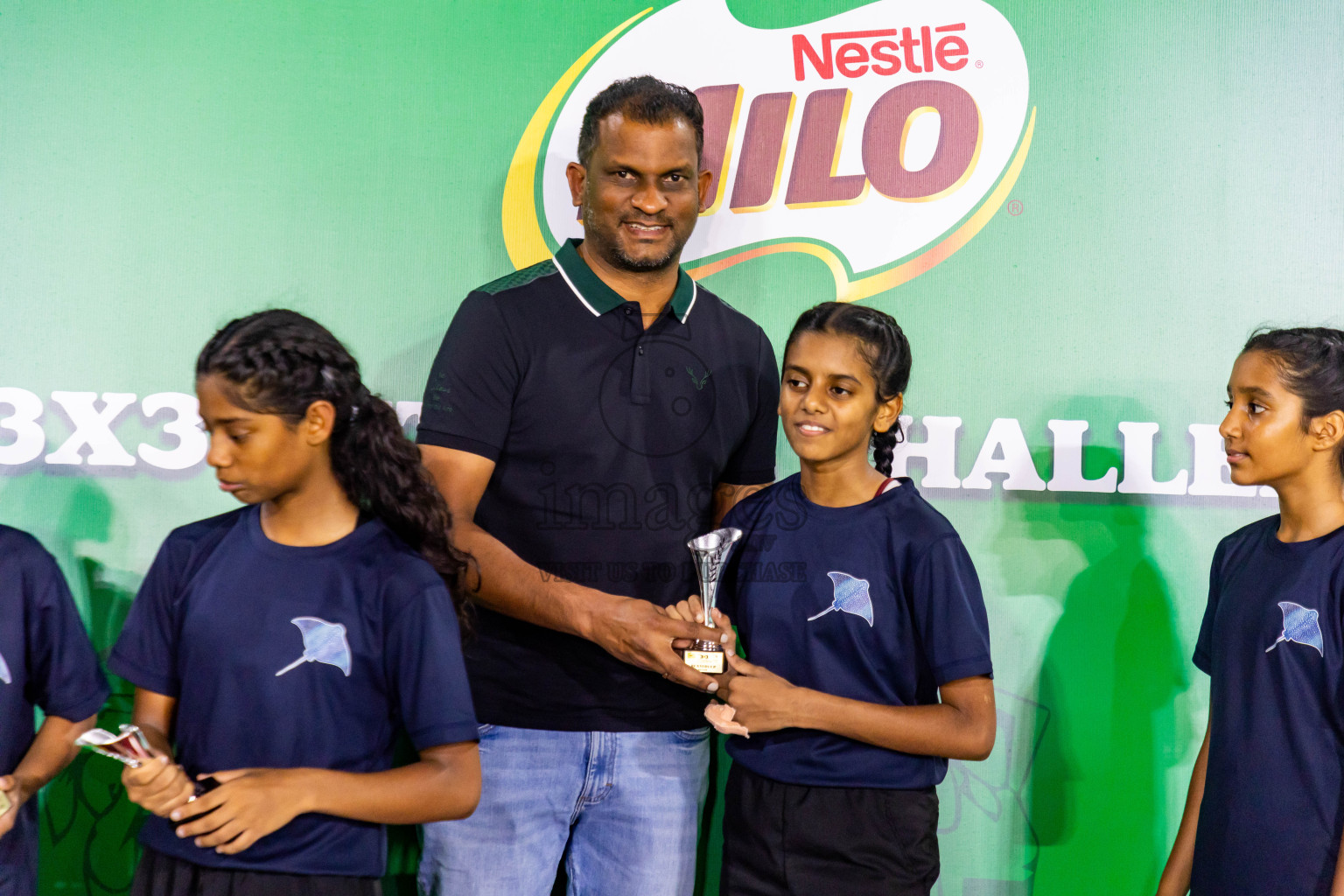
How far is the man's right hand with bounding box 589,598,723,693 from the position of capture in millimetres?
1754

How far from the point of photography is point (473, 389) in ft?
6.36

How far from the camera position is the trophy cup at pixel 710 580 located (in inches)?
68.0

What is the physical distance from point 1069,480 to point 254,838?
73.1 inches

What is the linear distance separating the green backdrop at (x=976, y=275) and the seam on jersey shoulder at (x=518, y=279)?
33cm

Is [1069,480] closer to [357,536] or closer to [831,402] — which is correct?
[831,402]

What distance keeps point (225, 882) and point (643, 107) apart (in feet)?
4.84

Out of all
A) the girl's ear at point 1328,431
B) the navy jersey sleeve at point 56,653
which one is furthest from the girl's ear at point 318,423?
the girl's ear at point 1328,431

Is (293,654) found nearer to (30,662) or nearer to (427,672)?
(427,672)

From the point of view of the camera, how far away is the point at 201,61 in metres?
2.33

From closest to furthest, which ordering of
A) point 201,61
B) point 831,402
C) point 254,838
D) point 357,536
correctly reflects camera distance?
1. point 254,838
2. point 357,536
3. point 831,402
4. point 201,61

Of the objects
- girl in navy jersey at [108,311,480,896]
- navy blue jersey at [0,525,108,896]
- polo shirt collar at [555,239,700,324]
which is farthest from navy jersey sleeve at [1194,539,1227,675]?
navy blue jersey at [0,525,108,896]

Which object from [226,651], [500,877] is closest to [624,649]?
[500,877]

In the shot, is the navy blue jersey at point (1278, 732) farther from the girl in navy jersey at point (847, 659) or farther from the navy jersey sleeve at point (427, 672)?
the navy jersey sleeve at point (427, 672)

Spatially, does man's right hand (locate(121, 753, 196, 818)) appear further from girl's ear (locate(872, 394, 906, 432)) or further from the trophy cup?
girl's ear (locate(872, 394, 906, 432))
